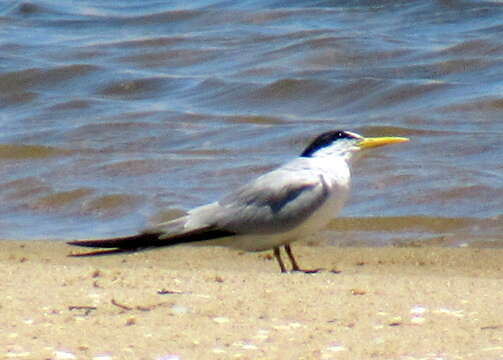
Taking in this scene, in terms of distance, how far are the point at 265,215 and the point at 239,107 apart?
5733mm

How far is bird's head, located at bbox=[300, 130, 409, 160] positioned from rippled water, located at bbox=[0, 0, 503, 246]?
1033 mm

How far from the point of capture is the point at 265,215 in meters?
6.64

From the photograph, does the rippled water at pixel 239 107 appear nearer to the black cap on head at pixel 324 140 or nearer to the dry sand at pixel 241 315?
the black cap on head at pixel 324 140

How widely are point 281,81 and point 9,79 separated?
3.34m

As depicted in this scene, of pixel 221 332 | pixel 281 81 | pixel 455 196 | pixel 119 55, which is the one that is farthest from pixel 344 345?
pixel 119 55

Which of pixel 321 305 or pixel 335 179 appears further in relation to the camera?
pixel 335 179

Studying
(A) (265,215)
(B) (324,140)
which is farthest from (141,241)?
(B) (324,140)

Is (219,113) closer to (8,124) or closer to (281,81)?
(281,81)

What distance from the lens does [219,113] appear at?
12.1 meters

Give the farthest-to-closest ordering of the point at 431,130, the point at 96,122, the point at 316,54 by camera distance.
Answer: the point at 316,54, the point at 96,122, the point at 431,130

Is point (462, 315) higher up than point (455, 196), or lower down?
higher up

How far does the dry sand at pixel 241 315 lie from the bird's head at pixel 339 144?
3.17 ft

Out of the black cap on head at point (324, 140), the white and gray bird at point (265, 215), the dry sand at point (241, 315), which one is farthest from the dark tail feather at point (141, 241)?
the black cap on head at point (324, 140)

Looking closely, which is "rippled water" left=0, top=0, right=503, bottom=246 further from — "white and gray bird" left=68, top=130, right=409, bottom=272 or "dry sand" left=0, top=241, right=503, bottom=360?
"dry sand" left=0, top=241, right=503, bottom=360
